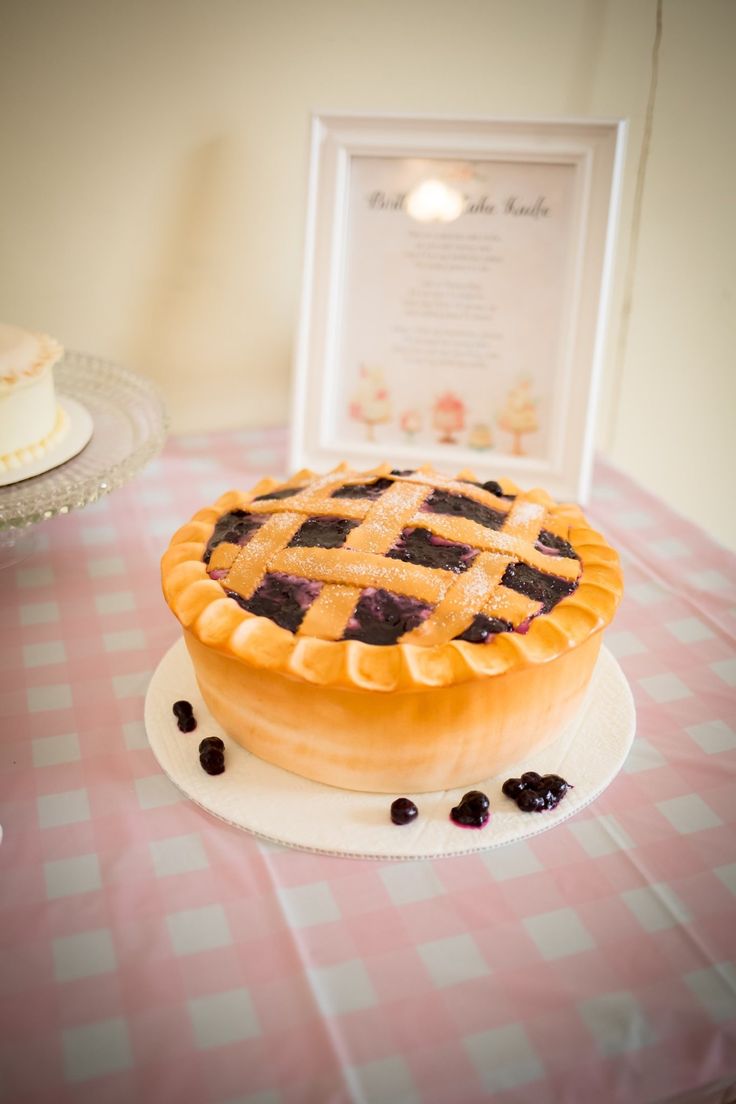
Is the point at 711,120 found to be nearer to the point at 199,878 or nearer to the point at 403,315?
the point at 403,315

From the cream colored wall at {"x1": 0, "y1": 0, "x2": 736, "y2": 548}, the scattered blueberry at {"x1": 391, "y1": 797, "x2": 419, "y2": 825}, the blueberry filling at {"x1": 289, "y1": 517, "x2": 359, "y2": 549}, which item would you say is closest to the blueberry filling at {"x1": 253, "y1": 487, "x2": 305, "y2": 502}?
the blueberry filling at {"x1": 289, "y1": 517, "x2": 359, "y2": 549}

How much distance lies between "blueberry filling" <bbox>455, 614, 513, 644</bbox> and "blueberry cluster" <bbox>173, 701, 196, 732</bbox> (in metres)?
0.34

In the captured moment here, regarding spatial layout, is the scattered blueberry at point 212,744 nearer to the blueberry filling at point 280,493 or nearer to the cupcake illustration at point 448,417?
the blueberry filling at point 280,493

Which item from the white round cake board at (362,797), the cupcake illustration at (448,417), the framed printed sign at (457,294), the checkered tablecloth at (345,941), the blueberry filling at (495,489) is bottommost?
the checkered tablecloth at (345,941)

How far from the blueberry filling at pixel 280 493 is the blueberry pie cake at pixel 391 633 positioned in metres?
0.08

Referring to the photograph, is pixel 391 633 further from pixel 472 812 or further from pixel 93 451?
pixel 93 451

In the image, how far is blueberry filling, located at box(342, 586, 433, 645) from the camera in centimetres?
101

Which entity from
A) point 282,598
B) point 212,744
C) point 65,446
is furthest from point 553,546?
point 65,446

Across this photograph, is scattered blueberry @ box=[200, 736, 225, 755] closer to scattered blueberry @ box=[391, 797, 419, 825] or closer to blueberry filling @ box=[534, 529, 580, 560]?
scattered blueberry @ box=[391, 797, 419, 825]

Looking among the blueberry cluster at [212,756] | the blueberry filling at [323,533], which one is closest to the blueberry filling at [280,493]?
the blueberry filling at [323,533]

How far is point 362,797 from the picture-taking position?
1044 mm

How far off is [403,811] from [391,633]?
183 millimetres

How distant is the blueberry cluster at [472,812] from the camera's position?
1006mm

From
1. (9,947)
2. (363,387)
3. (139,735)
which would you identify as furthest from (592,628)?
(363,387)
